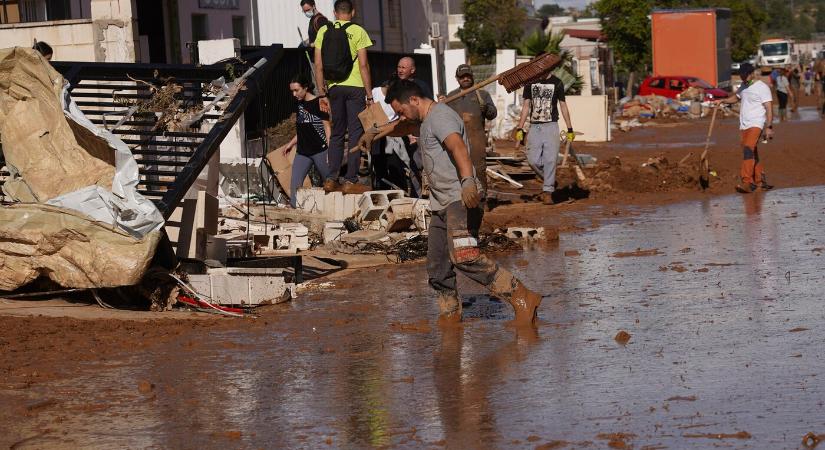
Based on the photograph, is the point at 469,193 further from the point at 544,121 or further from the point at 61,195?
the point at 544,121

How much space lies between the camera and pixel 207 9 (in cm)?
2984

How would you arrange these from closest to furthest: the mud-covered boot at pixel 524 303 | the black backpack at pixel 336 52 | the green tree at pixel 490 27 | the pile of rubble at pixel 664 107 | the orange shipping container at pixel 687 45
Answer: the mud-covered boot at pixel 524 303
the black backpack at pixel 336 52
the pile of rubble at pixel 664 107
the orange shipping container at pixel 687 45
the green tree at pixel 490 27

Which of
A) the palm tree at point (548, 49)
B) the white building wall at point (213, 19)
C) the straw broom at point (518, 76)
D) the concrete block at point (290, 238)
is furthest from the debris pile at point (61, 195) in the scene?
the palm tree at point (548, 49)

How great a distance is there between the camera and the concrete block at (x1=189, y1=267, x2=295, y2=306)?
9500mm

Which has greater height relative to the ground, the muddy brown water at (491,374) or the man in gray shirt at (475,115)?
the man in gray shirt at (475,115)

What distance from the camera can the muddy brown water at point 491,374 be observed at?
5824 millimetres

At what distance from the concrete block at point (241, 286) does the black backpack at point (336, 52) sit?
15.8ft

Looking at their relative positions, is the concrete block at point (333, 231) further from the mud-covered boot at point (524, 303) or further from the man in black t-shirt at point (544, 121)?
the mud-covered boot at point (524, 303)

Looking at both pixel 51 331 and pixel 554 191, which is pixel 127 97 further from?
pixel 554 191

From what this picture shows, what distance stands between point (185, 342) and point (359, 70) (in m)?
6.76

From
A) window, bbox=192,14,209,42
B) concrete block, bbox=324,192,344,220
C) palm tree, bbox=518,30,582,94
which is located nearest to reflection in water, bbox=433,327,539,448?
concrete block, bbox=324,192,344,220

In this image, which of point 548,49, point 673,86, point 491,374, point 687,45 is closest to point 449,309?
point 491,374

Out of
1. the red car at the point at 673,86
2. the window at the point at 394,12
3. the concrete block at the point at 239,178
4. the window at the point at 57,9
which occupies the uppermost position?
the window at the point at 394,12

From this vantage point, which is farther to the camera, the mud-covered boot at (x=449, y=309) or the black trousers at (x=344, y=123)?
the black trousers at (x=344, y=123)
